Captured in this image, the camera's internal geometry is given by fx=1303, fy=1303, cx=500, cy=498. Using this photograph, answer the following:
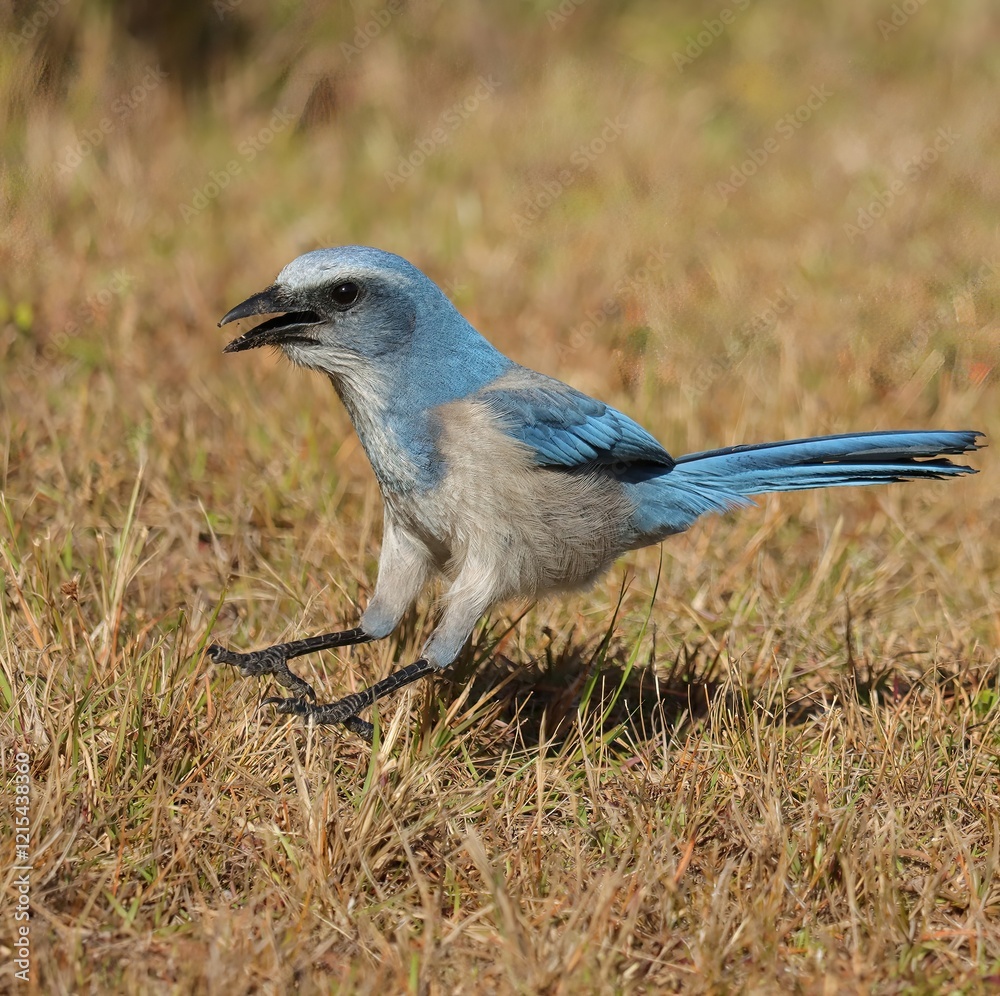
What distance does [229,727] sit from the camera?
321 centimetres

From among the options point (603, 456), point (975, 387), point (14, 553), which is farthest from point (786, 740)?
point (975, 387)

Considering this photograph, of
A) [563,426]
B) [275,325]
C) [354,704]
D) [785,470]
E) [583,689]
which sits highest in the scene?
[275,325]

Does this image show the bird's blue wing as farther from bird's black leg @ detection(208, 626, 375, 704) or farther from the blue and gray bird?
bird's black leg @ detection(208, 626, 375, 704)

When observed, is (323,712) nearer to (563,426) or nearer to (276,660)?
(276,660)

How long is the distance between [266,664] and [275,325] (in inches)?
37.3

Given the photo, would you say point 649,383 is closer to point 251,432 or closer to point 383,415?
point 251,432

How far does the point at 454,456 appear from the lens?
3.55m

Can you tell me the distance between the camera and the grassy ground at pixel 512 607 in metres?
2.78

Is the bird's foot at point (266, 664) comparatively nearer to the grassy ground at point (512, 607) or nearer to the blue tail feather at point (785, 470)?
the grassy ground at point (512, 607)

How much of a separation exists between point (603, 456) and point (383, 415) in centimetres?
70

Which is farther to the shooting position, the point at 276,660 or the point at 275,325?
the point at 275,325

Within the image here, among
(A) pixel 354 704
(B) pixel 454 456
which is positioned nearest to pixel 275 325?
(B) pixel 454 456

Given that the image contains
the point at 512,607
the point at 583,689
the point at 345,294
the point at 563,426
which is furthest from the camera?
the point at 512,607

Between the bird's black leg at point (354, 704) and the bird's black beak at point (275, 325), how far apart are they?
96 centimetres
